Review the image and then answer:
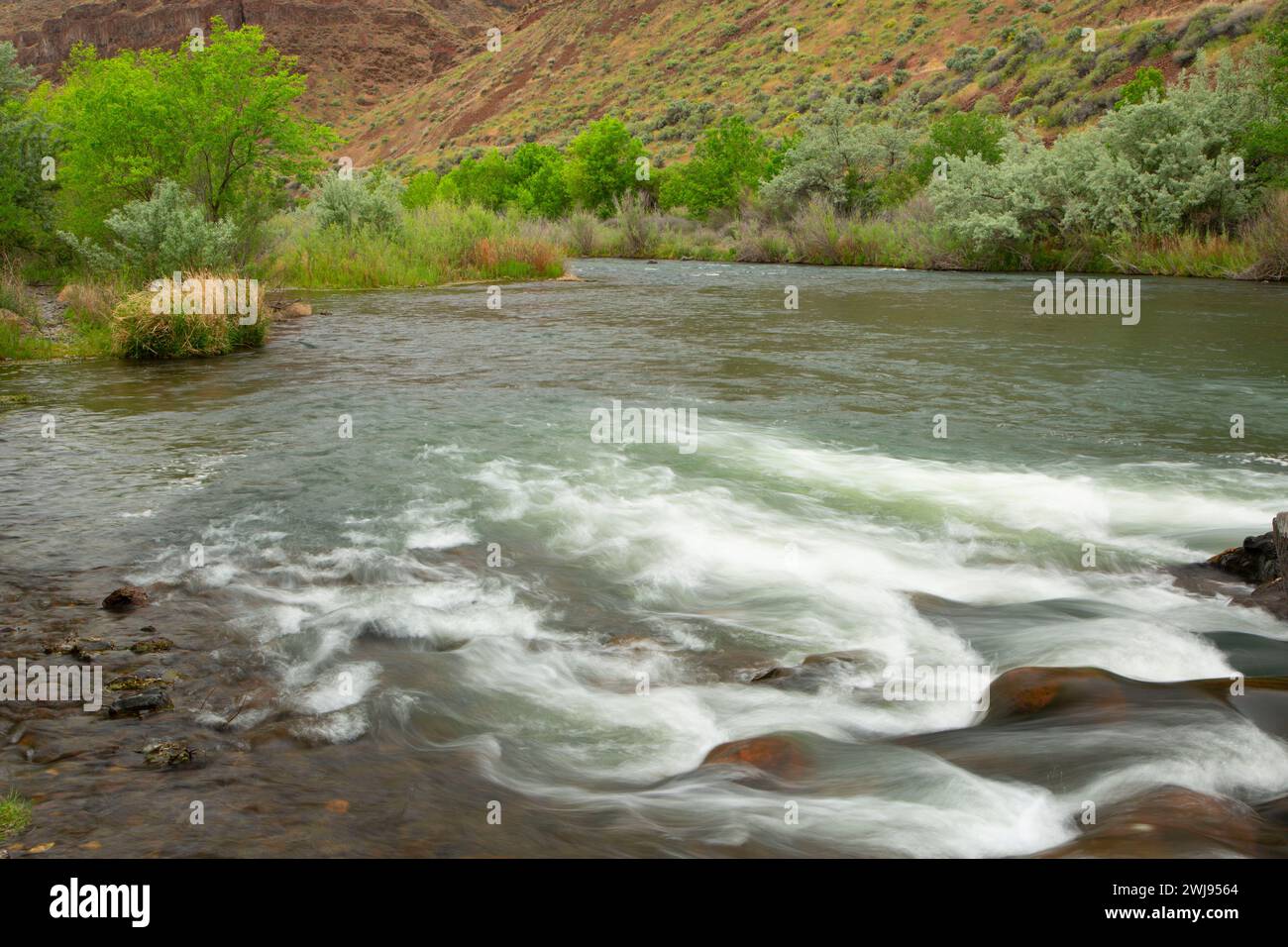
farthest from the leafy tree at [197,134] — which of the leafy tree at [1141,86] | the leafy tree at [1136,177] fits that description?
the leafy tree at [1141,86]

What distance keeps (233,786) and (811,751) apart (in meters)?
2.25

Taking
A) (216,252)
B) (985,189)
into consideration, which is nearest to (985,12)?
(985,189)

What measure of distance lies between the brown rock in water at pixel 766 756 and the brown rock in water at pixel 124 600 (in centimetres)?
322

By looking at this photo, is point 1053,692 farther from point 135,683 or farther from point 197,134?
point 197,134

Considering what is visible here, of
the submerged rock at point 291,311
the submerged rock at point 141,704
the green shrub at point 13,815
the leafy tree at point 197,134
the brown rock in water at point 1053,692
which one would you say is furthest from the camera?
the leafy tree at point 197,134

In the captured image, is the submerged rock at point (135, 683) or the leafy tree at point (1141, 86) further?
the leafy tree at point (1141, 86)

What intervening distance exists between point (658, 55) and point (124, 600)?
89228 mm

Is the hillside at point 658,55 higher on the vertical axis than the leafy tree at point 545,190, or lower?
higher

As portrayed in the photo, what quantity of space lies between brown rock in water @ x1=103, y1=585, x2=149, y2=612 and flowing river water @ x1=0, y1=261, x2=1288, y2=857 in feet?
0.30

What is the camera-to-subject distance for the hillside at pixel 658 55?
50156 mm

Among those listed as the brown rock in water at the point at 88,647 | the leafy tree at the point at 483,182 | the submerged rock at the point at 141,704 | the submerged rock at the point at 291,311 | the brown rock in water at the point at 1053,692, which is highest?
the leafy tree at the point at 483,182

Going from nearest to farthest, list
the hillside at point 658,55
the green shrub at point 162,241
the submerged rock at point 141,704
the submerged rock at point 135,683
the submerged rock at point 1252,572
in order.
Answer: the submerged rock at point 141,704 → the submerged rock at point 135,683 → the submerged rock at point 1252,572 → the green shrub at point 162,241 → the hillside at point 658,55

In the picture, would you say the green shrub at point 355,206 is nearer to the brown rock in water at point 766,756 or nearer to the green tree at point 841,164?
the green tree at point 841,164

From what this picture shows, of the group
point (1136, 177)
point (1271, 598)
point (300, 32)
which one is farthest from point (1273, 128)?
point (300, 32)
